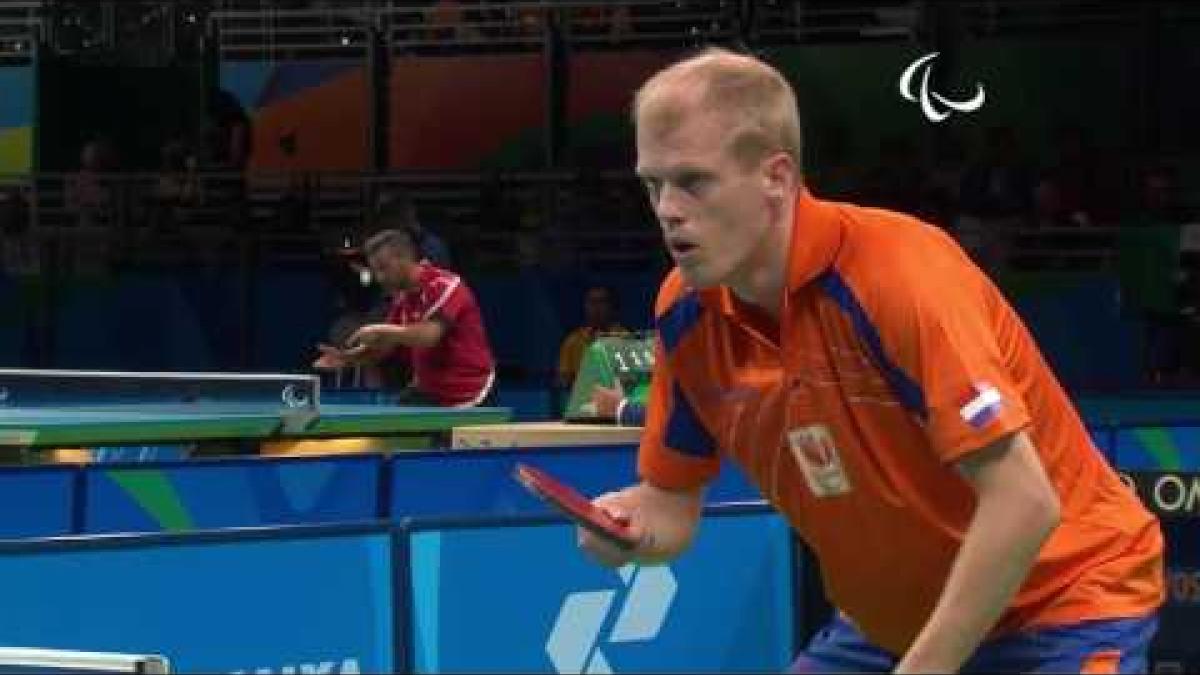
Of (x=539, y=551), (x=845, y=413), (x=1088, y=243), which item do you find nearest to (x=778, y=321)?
(x=845, y=413)

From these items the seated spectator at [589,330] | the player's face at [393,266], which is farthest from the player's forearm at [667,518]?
the seated spectator at [589,330]

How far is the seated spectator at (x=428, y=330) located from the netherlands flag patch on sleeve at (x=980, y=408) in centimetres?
888

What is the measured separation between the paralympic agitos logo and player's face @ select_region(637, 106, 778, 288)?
17.5 meters

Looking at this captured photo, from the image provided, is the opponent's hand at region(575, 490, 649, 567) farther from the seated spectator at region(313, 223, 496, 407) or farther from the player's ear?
the seated spectator at region(313, 223, 496, 407)

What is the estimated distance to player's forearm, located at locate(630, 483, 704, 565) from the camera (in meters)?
4.41

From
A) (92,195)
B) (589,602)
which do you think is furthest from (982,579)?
(92,195)

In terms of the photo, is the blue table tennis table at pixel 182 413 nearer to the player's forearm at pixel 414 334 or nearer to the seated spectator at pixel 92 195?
the player's forearm at pixel 414 334

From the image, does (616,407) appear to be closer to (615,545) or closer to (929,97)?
(615,545)

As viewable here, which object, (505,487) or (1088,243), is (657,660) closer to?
(505,487)

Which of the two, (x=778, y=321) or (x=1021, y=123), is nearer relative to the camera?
(x=778, y=321)

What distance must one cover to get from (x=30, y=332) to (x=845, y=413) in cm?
1860

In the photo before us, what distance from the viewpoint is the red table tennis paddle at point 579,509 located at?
161 inches

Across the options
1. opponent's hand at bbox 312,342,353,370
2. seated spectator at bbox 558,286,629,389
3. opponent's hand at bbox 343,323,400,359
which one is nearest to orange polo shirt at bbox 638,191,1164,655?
opponent's hand at bbox 343,323,400,359

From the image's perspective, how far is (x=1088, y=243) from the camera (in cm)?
1855
